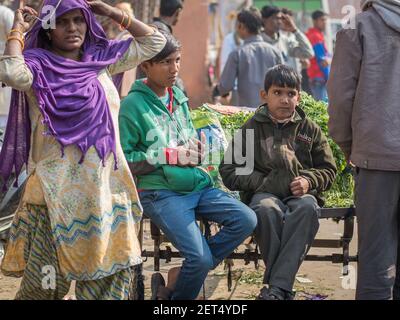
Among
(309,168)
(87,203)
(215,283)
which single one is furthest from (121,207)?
(215,283)

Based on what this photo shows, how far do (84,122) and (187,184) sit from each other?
2.74ft

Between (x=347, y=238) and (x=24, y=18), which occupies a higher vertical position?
(x=24, y=18)

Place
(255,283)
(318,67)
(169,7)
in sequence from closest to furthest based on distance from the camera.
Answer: (255,283), (169,7), (318,67)

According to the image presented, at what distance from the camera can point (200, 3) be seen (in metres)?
14.6

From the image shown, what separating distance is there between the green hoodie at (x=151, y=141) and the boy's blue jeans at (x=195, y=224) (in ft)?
0.22

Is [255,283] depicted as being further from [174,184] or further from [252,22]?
[252,22]

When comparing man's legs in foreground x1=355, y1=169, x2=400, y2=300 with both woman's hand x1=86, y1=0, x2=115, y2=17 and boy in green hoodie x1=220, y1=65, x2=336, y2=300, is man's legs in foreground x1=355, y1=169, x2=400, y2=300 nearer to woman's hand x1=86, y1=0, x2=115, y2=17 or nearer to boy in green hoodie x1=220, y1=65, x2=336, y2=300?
boy in green hoodie x1=220, y1=65, x2=336, y2=300

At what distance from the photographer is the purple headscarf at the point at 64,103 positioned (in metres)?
4.37

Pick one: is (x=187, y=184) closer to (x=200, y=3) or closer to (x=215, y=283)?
(x=215, y=283)

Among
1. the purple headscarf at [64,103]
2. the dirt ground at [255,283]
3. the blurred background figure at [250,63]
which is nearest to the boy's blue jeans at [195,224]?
the purple headscarf at [64,103]

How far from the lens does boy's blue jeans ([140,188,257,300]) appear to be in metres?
4.81

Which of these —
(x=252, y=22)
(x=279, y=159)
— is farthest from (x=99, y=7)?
(x=252, y=22)

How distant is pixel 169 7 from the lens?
27.3ft

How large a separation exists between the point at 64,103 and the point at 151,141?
29.6 inches
